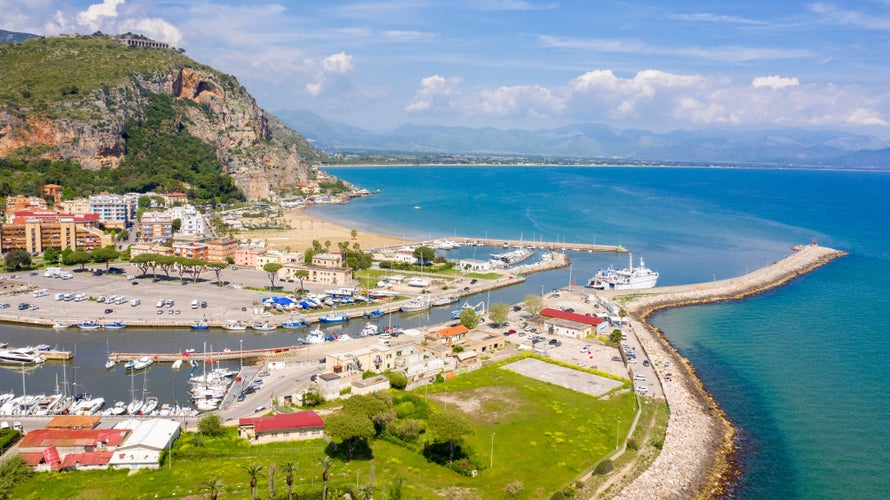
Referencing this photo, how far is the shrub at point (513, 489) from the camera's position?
26109 millimetres

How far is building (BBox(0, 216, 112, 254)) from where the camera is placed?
73.6m

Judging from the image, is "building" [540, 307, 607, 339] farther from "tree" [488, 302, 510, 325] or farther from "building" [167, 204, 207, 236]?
"building" [167, 204, 207, 236]

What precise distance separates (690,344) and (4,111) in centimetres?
10833

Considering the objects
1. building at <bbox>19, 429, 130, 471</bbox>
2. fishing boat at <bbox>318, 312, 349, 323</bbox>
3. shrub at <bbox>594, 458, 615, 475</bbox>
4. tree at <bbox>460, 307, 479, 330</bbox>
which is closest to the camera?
building at <bbox>19, 429, 130, 471</bbox>

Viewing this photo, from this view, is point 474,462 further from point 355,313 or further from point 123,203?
point 123,203

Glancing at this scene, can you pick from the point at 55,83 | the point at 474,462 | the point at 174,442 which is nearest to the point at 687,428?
the point at 474,462

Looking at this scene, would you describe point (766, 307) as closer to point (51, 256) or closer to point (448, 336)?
point (448, 336)

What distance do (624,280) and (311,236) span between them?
48.4 meters

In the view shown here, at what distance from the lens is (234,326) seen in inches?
2002

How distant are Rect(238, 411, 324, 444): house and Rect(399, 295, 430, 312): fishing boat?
92.2 ft

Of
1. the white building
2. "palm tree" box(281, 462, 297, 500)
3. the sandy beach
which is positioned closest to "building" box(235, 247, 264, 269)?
the sandy beach

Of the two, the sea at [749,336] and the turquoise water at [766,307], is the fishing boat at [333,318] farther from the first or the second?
the turquoise water at [766,307]

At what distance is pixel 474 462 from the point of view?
2853 centimetres

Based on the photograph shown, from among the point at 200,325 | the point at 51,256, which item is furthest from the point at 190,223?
the point at 200,325
